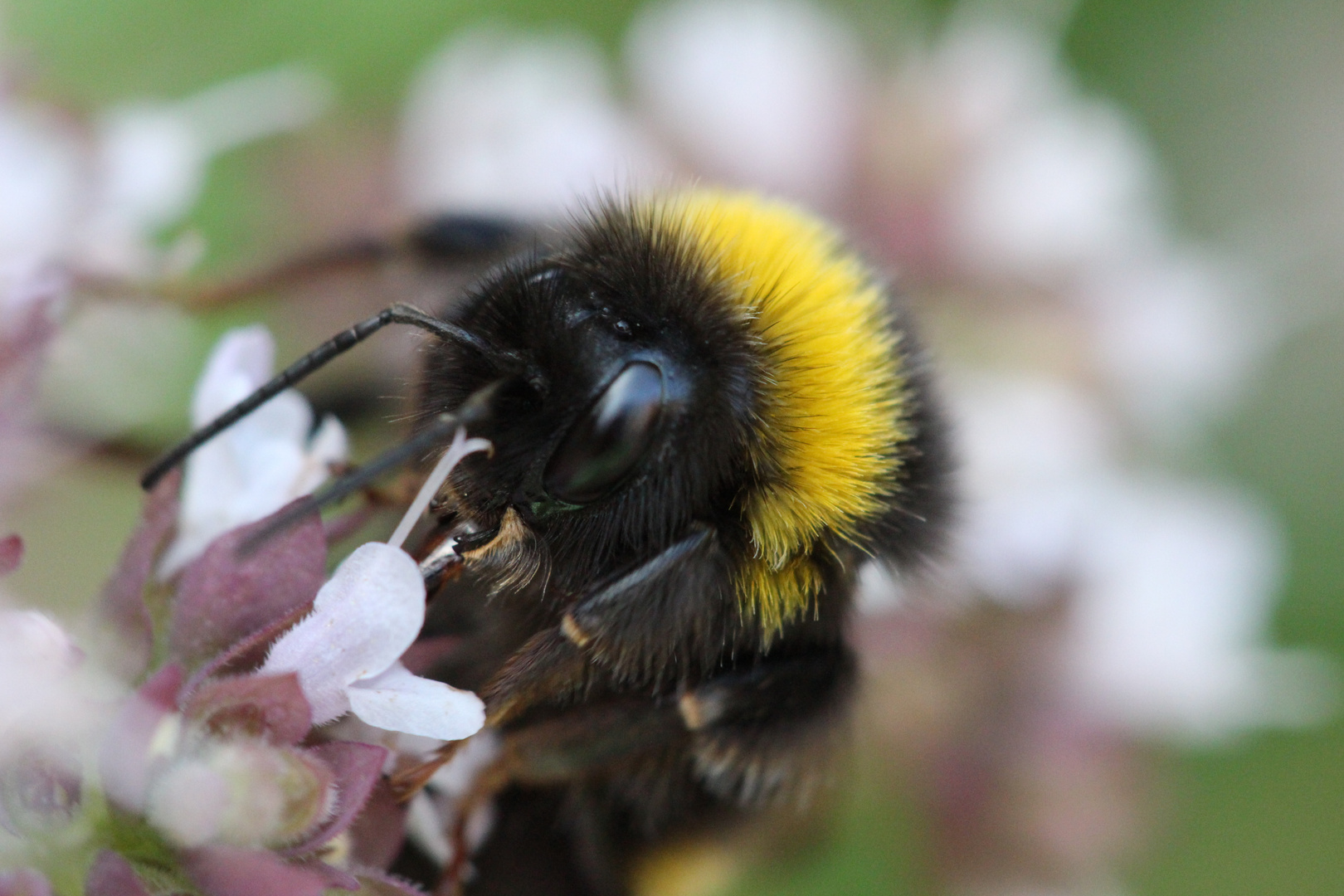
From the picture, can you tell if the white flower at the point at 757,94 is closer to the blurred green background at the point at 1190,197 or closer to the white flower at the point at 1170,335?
the blurred green background at the point at 1190,197

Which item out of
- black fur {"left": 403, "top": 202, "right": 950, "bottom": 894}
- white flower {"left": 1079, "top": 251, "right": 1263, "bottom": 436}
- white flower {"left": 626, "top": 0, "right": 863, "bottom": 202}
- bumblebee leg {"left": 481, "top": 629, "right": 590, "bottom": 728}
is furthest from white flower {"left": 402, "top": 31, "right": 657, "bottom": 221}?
bumblebee leg {"left": 481, "top": 629, "right": 590, "bottom": 728}

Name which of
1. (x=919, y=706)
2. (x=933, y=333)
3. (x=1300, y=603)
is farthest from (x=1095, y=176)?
(x=1300, y=603)

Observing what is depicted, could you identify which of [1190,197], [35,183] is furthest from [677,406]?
[1190,197]

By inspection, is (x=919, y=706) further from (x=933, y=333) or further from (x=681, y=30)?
(x=681, y=30)

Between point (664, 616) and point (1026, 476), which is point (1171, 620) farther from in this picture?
point (664, 616)

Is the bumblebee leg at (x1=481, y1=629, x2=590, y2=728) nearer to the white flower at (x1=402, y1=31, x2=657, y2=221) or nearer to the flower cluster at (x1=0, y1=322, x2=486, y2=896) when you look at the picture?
the flower cluster at (x1=0, y1=322, x2=486, y2=896)

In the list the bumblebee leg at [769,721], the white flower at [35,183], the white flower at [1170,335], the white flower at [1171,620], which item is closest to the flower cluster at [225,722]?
the bumblebee leg at [769,721]
